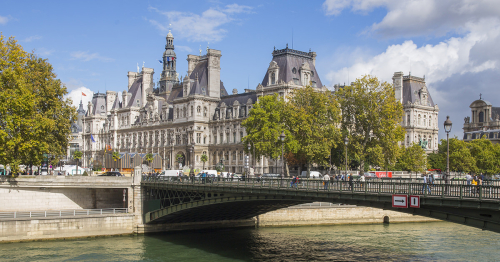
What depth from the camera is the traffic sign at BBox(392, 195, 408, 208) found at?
83.8 ft

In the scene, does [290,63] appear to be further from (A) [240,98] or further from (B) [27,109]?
(B) [27,109]

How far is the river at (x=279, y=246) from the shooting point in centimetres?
3934

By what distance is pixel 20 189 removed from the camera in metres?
51.6

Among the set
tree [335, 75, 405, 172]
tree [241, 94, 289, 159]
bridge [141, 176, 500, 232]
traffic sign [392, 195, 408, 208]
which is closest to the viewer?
bridge [141, 176, 500, 232]

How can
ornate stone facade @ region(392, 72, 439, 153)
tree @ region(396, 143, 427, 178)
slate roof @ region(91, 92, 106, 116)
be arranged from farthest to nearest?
slate roof @ region(91, 92, 106, 116) → ornate stone facade @ region(392, 72, 439, 153) → tree @ region(396, 143, 427, 178)

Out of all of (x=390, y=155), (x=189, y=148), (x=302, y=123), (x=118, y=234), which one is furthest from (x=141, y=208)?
(x=189, y=148)

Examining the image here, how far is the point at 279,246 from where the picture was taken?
44000 mm

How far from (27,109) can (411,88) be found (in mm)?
81177

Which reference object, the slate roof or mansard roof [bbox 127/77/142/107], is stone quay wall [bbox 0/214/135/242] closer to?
mansard roof [bbox 127/77/142/107]

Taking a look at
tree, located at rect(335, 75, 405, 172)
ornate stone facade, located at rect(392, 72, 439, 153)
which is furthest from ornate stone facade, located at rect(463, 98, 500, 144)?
tree, located at rect(335, 75, 405, 172)

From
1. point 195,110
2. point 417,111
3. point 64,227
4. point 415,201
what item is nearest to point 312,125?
point 64,227

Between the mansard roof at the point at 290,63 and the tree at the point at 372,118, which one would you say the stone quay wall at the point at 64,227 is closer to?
the tree at the point at 372,118

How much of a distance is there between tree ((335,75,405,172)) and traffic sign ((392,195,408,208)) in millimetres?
43268

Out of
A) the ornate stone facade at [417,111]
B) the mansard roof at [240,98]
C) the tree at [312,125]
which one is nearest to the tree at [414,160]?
the tree at [312,125]
